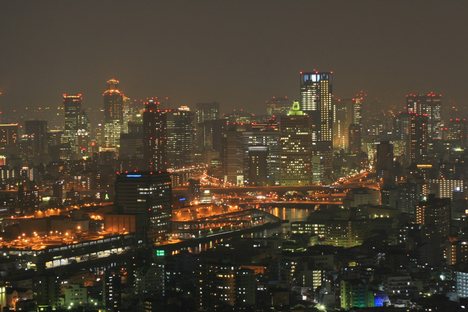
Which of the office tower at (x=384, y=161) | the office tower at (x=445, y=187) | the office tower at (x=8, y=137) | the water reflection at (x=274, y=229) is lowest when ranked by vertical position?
the water reflection at (x=274, y=229)

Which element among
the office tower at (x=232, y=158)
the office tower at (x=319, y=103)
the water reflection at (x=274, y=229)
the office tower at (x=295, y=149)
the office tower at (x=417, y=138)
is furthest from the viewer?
the office tower at (x=319, y=103)

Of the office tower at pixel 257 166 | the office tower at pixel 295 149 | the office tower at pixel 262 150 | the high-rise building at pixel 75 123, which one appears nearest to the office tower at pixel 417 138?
the office tower at pixel 295 149

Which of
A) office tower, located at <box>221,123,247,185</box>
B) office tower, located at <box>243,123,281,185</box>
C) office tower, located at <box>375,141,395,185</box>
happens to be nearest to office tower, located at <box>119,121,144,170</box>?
office tower, located at <box>221,123,247,185</box>

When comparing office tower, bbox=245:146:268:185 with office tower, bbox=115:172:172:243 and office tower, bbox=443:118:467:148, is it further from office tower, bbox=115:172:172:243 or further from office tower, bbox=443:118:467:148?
office tower, bbox=115:172:172:243

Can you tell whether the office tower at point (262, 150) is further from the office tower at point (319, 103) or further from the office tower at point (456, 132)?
the office tower at point (456, 132)

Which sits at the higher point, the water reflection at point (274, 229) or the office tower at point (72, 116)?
the office tower at point (72, 116)

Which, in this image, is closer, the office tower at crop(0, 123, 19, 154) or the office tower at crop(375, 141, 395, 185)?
the office tower at crop(375, 141, 395, 185)

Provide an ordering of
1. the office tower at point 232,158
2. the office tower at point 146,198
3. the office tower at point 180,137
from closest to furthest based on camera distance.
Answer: the office tower at point 146,198
the office tower at point 232,158
the office tower at point 180,137
